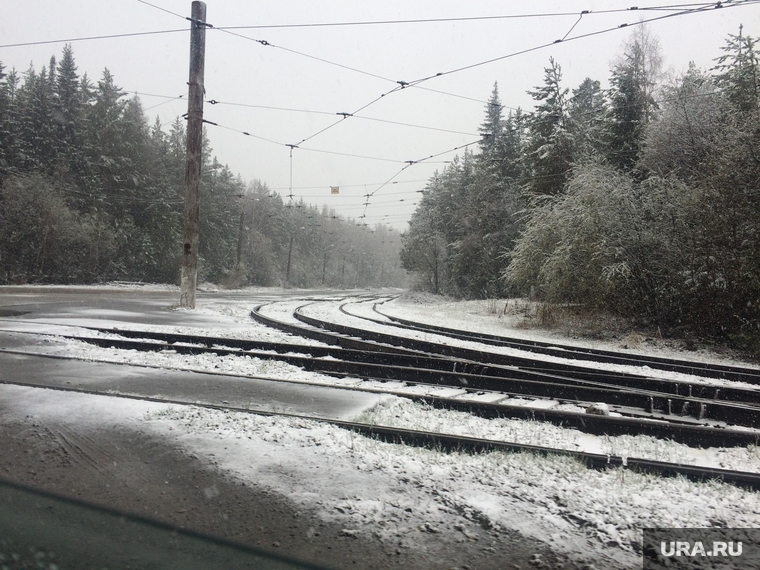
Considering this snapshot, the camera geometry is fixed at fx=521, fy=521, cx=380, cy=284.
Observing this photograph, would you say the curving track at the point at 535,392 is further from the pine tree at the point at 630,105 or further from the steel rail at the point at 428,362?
the pine tree at the point at 630,105

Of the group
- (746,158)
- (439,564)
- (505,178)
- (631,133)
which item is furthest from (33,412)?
(505,178)

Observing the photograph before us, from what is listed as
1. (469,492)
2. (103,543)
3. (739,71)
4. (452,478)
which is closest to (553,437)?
(452,478)

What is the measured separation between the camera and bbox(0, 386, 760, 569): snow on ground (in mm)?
3250

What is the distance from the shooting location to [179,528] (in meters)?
3.17

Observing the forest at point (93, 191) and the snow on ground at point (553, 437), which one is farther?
the forest at point (93, 191)

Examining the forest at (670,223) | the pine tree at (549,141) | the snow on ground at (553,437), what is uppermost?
the pine tree at (549,141)

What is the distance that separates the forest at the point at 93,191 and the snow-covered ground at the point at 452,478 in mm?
39405

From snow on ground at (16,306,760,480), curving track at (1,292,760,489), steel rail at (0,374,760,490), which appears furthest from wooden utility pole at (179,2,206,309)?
steel rail at (0,374,760,490)

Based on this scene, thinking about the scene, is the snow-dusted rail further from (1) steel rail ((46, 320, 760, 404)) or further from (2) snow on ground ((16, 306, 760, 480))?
(2) snow on ground ((16, 306, 760, 480))

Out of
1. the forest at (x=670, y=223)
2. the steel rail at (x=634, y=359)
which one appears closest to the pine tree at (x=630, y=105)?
the forest at (x=670, y=223)

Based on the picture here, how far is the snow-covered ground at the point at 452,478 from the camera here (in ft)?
10.9

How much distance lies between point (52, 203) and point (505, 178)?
122ft

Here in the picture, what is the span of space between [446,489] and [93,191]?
53125mm

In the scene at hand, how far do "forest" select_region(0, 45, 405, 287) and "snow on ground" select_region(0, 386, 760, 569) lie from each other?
4063 centimetres
